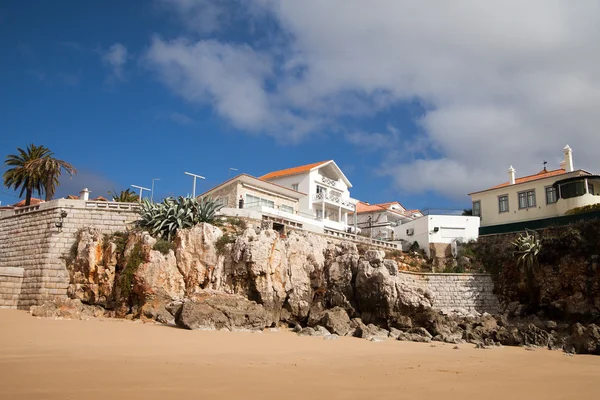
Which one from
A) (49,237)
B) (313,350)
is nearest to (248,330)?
(313,350)

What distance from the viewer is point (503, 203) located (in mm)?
39531

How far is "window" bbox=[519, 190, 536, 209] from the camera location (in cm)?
3759

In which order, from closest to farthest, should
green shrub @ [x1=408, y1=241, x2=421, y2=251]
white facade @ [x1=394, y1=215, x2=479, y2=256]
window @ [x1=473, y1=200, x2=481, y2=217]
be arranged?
1. white facade @ [x1=394, y1=215, x2=479, y2=256]
2. green shrub @ [x1=408, y1=241, x2=421, y2=251]
3. window @ [x1=473, y1=200, x2=481, y2=217]

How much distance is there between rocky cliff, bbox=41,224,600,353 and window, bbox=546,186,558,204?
14982 mm

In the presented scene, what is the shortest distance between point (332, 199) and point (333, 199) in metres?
Result: 0.17

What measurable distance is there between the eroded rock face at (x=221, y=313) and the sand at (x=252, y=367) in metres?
0.79

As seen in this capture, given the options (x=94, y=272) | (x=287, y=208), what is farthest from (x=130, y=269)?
(x=287, y=208)

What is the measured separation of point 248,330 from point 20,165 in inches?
1056

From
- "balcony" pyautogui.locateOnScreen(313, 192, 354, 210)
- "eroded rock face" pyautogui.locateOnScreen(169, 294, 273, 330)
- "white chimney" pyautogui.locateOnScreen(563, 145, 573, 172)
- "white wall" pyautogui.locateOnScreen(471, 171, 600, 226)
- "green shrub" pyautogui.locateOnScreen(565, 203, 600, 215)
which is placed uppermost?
"white chimney" pyautogui.locateOnScreen(563, 145, 573, 172)

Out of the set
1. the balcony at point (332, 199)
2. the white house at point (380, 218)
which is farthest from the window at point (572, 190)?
the balcony at point (332, 199)

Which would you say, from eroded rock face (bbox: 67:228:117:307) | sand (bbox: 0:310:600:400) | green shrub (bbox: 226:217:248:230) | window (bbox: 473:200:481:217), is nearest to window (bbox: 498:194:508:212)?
window (bbox: 473:200:481:217)

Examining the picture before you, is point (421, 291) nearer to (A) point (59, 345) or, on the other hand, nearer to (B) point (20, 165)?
(A) point (59, 345)

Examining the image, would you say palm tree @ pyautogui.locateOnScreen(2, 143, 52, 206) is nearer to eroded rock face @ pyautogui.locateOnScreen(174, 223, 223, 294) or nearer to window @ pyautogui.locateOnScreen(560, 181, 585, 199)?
eroded rock face @ pyautogui.locateOnScreen(174, 223, 223, 294)

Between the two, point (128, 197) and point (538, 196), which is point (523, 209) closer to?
point (538, 196)
